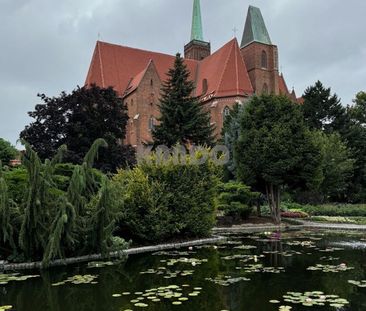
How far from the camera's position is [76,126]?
22.6 m

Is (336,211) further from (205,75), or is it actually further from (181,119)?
(205,75)

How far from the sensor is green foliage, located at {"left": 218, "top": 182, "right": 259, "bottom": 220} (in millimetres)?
18703

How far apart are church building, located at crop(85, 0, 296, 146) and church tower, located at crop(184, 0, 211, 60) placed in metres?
8.12

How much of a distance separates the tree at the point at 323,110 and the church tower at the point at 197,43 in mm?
25544

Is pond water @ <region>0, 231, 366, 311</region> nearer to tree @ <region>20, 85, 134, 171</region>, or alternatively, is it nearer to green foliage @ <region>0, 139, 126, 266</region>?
green foliage @ <region>0, 139, 126, 266</region>

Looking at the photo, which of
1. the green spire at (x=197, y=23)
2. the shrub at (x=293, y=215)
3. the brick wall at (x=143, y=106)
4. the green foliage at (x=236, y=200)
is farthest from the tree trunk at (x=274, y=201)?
the green spire at (x=197, y=23)

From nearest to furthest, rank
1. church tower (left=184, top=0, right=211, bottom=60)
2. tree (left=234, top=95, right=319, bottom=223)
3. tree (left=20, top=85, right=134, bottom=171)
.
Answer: tree (left=234, top=95, right=319, bottom=223) < tree (left=20, top=85, right=134, bottom=171) < church tower (left=184, top=0, right=211, bottom=60)

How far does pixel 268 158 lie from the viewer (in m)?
19.1

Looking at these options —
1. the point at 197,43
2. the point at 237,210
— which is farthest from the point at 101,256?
the point at 197,43

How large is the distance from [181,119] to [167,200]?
50.9 feet

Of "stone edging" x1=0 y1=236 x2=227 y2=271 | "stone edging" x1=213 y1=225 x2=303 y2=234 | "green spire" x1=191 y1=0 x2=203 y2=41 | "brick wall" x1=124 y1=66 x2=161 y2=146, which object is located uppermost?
"green spire" x1=191 y1=0 x2=203 y2=41

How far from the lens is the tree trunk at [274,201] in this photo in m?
19.7

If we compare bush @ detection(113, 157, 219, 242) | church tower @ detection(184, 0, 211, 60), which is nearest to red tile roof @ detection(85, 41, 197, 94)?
church tower @ detection(184, 0, 211, 60)

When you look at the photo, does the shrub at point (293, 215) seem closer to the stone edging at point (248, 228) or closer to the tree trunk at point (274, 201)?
the tree trunk at point (274, 201)
